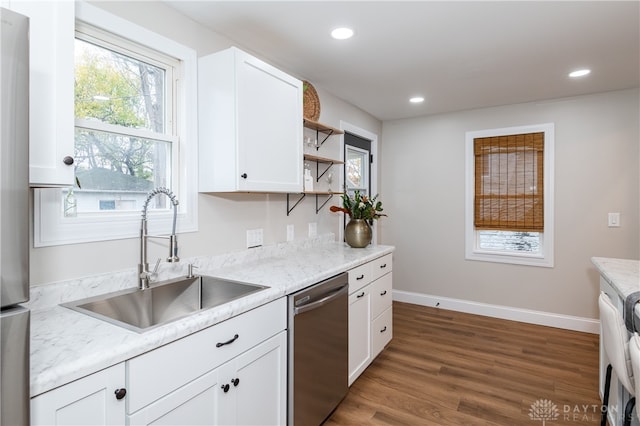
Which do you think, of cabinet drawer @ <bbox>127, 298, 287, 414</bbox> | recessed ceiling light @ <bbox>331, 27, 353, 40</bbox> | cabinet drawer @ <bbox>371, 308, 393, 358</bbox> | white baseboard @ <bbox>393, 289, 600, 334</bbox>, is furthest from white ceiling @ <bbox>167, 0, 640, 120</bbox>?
white baseboard @ <bbox>393, 289, 600, 334</bbox>

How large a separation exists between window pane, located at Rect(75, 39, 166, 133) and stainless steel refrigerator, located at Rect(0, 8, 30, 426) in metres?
0.87

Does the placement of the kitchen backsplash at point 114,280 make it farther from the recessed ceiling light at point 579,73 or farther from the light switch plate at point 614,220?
the light switch plate at point 614,220

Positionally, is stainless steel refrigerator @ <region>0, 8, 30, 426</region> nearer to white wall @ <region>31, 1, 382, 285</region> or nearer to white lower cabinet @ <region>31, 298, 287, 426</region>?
white lower cabinet @ <region>31, 298, 287, 426</region>

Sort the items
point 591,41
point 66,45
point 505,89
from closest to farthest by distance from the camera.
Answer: point 66,45 < point 591,41 < point 505,89

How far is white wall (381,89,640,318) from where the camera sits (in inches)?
131

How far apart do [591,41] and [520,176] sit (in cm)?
170

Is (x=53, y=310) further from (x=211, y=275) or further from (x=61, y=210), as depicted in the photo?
(x=211, y=275)

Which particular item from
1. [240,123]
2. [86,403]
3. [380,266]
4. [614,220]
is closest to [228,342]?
[86,403]

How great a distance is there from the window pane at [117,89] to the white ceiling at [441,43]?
0.43 meters

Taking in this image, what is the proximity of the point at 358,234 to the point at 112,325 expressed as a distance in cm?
206

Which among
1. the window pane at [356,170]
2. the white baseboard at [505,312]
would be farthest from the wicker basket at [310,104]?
the white baseboard at [505,312]

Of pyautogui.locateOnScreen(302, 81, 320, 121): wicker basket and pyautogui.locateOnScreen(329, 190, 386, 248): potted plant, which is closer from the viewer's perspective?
pyautogui.locateOnScreen(302, 81, 320, 121): wicker basket

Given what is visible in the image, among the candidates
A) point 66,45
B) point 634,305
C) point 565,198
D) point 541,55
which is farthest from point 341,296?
point 565,198

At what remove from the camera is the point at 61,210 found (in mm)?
1442
